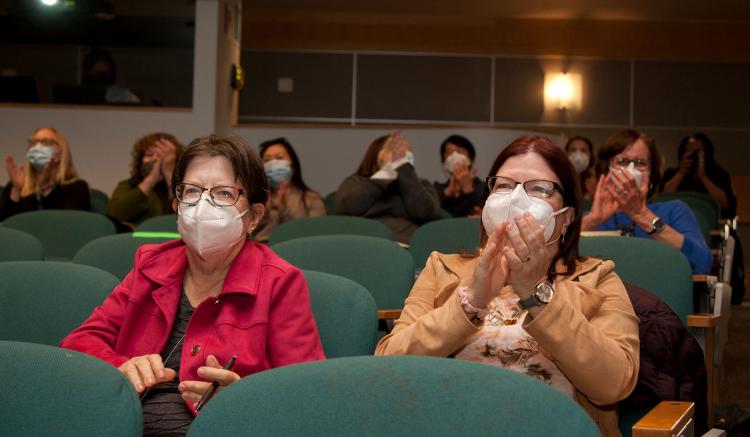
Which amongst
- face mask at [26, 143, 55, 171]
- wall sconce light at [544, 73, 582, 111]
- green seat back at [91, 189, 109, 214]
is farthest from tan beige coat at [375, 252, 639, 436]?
wall sconce light at [544, 73, 582, 111]

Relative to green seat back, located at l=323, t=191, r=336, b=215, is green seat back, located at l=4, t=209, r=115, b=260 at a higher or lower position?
lower

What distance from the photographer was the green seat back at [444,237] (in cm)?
388

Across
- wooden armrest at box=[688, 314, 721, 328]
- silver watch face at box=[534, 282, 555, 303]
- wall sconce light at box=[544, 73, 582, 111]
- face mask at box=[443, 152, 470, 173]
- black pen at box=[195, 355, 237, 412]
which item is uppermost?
wall sconce light at box=[544, 73, 582, 111]

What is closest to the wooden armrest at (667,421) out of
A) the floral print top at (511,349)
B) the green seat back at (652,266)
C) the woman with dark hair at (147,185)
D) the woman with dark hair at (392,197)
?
the floral print top at (511,349)

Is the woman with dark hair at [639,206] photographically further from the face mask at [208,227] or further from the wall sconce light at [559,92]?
the wall sconce light at [559,92]

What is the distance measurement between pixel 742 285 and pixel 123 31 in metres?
7.11

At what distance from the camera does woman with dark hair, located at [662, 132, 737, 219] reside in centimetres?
659

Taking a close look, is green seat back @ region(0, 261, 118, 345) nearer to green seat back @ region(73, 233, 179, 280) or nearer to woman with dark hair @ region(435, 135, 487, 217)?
green seat back @ region(73, 233, 179, 280)

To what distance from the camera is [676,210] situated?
340cm

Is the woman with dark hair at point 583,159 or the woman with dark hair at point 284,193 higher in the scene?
the woman with dark hair at point 583,159

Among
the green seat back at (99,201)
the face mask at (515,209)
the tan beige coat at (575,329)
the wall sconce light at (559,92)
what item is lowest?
the tan beige coat at (575,329)

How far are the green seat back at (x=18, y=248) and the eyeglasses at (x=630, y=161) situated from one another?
2144mm

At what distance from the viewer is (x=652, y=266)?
2703 mm

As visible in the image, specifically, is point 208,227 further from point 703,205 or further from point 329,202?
point 329,202
